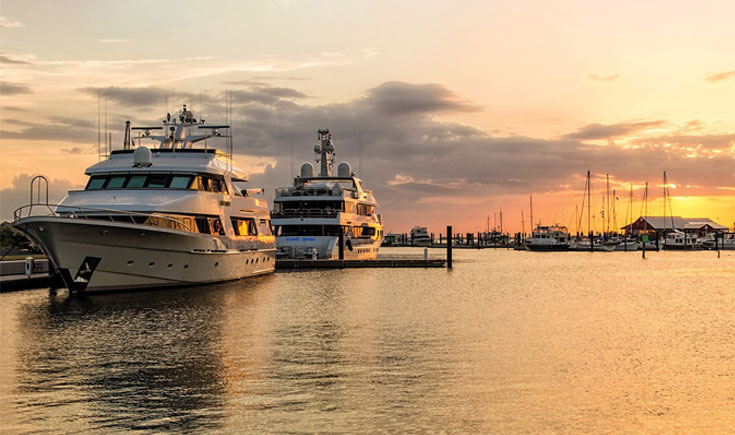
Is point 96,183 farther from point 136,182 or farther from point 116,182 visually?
point 136,182

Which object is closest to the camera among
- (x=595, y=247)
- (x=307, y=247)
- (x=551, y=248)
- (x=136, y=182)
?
(x=136, y=182)

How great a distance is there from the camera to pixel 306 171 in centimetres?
7831

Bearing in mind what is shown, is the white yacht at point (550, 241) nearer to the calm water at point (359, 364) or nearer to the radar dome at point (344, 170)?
the radar dome at point (344, 170)

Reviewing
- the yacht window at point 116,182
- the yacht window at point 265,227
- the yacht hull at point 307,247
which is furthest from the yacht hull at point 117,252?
the yacht hull at point 307,247

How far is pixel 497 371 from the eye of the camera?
1689cm

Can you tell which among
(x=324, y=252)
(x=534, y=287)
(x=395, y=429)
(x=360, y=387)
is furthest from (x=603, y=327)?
(x=324, y=252)

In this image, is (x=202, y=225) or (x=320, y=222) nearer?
(x=202, y=225)

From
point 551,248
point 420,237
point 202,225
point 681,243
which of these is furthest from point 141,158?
point 420,237

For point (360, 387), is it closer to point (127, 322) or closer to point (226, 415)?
point (226, 415)

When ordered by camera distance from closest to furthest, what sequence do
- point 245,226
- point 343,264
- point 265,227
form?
point 245,226 < point 265,227 < point 343,264

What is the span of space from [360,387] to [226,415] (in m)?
3.26

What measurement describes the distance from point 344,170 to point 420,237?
116 meters

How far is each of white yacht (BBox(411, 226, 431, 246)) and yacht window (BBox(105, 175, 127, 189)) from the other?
157m

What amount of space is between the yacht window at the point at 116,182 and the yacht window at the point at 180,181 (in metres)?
2.48
